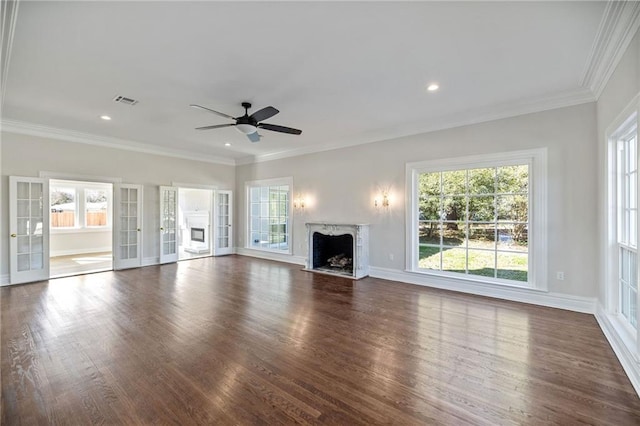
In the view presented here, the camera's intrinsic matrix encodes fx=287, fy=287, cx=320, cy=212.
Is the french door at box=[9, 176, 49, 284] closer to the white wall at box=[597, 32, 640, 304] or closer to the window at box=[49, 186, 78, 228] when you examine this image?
the window at box=[49, 186, 78, 228]

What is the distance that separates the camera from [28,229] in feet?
17.8

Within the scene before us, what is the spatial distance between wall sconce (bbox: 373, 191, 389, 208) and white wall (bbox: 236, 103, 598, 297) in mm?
128

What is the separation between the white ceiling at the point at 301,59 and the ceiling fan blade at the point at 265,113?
1.00 ft

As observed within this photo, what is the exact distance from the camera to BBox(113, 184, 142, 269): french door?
6.56 metres

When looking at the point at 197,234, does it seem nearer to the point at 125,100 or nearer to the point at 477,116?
the point at 125,100

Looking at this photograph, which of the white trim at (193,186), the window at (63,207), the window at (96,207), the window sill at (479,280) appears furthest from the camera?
the window at (96,207)

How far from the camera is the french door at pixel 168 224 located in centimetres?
731

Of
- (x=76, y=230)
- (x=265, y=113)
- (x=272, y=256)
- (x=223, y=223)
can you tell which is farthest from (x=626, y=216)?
(x=76, y=230)

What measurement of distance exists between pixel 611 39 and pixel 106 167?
841 cm

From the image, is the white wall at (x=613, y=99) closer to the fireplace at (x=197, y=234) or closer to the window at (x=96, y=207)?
the fireplace at (x=197, y=234)

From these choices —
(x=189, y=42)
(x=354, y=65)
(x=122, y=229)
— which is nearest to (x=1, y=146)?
(x=122, y=229)

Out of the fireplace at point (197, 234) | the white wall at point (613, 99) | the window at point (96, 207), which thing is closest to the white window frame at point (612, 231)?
the white wall at point (613, 99)

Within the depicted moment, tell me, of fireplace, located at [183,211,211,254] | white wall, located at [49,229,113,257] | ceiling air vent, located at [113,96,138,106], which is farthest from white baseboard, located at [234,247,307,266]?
ceiling air vent, located at [113,96,138,106]

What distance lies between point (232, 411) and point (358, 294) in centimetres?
308
